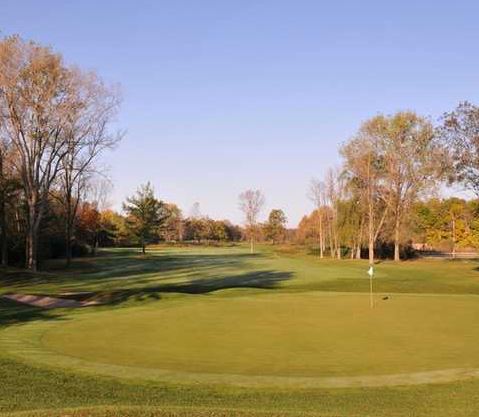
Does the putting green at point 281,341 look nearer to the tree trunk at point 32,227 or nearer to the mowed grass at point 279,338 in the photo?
the mowed grass at point 279,338

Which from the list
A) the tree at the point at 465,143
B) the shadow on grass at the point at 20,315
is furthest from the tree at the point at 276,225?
the shadow on grass at the point at 20,315

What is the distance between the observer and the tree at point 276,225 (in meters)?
157

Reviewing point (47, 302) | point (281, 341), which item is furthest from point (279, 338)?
point (47, 302)

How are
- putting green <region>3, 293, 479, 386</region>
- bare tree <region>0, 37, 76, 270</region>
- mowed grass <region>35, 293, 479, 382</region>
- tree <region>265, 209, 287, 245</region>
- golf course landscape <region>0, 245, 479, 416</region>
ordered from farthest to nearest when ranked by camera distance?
tree <region>265, 209, 287, 245</region> < bare tree <region>0, 37, 76, 270</region> < mowed grass <region>35, 293, 479, 382</region> < putting green <region>3, 293, 479, 386</region> < golf course landscape <region>0, 245, 479, 416</region>

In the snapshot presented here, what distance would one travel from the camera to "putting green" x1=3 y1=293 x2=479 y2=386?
38.9ft

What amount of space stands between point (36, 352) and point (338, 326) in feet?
27.5

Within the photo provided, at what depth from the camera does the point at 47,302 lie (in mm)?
27859

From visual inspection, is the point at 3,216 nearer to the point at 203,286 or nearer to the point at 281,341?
the point at 203,286

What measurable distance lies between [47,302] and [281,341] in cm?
1624

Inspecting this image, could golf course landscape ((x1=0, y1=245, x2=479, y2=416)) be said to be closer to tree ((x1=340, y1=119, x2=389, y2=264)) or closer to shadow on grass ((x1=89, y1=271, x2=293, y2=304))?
shadow on grass ((x1=89, y1=271, x2=293, y2=304))

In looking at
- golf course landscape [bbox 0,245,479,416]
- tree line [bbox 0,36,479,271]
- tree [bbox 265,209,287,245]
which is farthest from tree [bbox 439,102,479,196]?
tree [bbox 265,209,287,245]

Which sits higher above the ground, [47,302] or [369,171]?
[369,171]

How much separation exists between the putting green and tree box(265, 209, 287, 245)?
440 ft

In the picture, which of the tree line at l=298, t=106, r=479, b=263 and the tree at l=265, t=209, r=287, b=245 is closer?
the tree line at l=298, t=106, r=479, b=263
